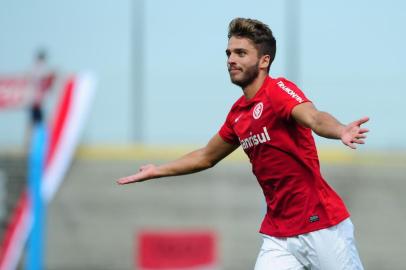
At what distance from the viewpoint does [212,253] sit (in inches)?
494

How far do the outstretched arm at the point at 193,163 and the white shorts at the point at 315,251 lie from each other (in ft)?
2.71

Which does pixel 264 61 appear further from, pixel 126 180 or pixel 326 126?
pixel 126 180

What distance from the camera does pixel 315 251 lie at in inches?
244

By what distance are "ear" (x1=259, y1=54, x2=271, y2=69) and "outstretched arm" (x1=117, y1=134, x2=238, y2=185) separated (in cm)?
70

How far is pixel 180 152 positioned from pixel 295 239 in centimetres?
950

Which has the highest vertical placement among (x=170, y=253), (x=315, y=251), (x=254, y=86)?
(x=254, y=86)

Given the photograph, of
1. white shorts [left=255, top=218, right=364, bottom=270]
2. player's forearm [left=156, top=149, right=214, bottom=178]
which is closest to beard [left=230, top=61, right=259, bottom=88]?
player's forearm [left=156, top=149, right=214, bottom=178]

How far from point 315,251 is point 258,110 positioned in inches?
36.2

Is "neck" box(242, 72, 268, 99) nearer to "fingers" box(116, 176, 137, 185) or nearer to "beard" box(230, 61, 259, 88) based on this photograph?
"beard" box(230, 61, 259, 88)

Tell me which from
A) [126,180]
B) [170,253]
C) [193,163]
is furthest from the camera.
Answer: [170,253]

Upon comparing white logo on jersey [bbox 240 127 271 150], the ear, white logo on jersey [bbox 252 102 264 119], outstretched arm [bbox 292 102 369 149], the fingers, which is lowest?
the fingers

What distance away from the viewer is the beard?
20.5ft

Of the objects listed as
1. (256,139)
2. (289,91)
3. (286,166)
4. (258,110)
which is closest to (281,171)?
(286,166)

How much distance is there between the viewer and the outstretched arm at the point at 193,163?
6.83 meters
